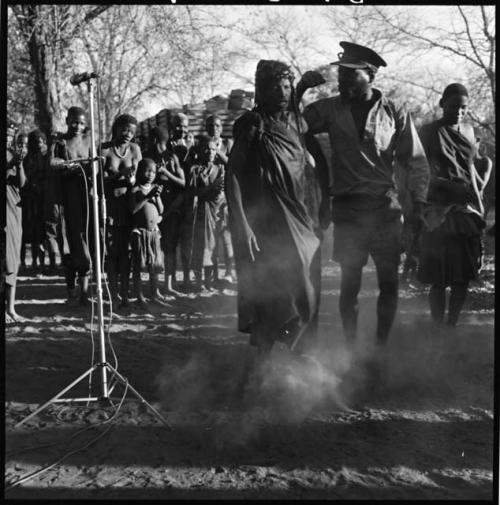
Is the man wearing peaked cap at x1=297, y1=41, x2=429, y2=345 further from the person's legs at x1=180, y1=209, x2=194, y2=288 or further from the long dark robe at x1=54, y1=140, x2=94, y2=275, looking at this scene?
the person's legs at x1=180, y1=209, x2=194, y2=288

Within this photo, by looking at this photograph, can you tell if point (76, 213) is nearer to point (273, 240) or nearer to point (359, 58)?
point (273, 240)

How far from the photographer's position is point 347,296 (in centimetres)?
486

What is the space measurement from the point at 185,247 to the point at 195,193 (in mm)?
733

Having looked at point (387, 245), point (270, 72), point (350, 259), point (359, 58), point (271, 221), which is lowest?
point (350, 259)

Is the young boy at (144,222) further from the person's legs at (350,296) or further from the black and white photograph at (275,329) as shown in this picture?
the person's legs at (350,296)

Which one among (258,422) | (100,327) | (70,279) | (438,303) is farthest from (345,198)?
(70,279)

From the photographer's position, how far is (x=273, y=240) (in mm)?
4199

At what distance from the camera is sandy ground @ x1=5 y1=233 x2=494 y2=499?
3.03m

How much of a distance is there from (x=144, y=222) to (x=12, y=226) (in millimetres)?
1422

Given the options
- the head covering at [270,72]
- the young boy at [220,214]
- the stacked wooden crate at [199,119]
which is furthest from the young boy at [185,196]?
the head covering at [270,72]

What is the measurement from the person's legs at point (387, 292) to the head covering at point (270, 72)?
1.56 m

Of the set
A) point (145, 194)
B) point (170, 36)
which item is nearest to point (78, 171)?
point (145, 194)

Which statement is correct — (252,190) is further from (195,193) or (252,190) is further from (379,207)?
(195,193)

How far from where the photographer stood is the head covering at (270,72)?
163 inches
